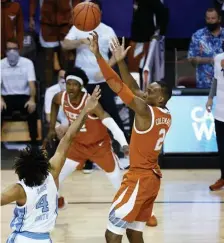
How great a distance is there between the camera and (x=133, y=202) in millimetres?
5453

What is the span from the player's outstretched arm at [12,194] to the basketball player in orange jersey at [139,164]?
124 centimetres

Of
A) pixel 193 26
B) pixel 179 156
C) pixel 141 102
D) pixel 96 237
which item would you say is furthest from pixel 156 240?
pixel 193 26

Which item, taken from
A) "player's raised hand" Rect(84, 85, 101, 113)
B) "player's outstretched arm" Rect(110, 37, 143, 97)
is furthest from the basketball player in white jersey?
"player's outstretched arm" Rect(110, 37, 143, 97)

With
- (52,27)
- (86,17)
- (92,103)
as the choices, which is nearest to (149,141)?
(92,103)

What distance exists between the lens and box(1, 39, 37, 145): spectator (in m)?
9.42

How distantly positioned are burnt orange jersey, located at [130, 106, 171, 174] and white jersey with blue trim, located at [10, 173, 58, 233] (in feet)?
3.61

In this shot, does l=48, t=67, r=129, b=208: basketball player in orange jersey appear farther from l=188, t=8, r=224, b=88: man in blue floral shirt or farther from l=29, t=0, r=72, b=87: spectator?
l=29, t=0, r=72, b=87: spectator

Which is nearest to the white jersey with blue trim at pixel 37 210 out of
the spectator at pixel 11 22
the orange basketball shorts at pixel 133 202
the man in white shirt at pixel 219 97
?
the orange basketball shorts at pixel 133 202

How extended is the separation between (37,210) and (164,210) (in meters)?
3.20

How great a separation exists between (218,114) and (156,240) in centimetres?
208

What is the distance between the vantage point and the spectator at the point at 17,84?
9.42 m

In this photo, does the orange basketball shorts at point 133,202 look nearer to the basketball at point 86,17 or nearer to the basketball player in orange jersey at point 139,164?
the basketball player in orange jersey at point 139,164

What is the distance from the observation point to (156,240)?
6.55 meters

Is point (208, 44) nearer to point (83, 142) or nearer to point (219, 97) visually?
point (219, 97)
